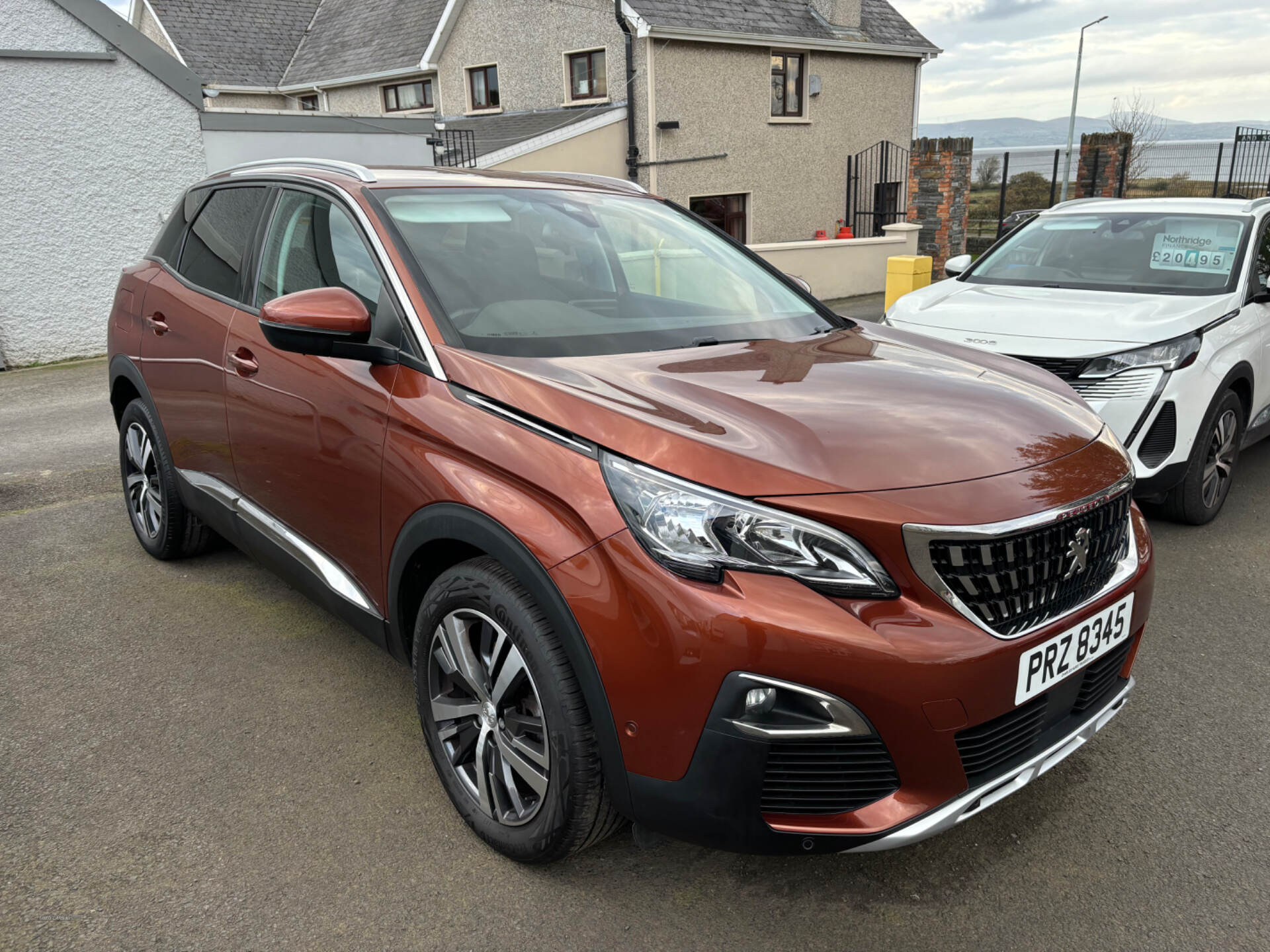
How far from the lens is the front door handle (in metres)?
3.26

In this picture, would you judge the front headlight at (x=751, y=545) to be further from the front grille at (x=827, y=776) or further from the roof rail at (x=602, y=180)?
the roof rail at (x=602, y=180)

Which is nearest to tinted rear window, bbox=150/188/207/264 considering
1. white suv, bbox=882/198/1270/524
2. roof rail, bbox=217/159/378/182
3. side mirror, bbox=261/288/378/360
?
roof rail, bbox=217/159/378/182

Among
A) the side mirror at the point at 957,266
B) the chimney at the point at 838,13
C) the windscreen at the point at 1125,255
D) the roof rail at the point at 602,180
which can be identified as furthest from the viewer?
the chimney at the point at 838,13

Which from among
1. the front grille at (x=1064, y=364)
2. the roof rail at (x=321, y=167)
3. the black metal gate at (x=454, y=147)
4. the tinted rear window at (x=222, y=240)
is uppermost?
the black metal gate at (x=454, y=147)

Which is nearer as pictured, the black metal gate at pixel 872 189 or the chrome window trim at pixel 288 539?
the chrome window trim at pixel 288 539

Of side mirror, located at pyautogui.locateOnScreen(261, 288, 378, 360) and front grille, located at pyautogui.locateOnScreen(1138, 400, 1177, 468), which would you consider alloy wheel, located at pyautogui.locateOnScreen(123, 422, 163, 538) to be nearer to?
side mirror, located at pyautogui.locateOnScreen(261, 288, 378, 360)

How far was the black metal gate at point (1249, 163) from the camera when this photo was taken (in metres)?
21.9

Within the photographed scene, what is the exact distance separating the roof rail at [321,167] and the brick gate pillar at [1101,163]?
62.8 feet

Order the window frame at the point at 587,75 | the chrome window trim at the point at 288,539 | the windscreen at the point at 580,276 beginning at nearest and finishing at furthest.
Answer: the windscreen at the point at 580,276 → the chrome window trim at the point at 288,539 → the window frame at the point at 587,75

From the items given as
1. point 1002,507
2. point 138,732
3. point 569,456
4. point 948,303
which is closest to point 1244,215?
point 948,303

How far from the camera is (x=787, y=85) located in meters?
19.9

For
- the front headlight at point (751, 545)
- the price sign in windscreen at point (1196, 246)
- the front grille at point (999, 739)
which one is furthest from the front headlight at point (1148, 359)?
the front headlight at point (751, 545)

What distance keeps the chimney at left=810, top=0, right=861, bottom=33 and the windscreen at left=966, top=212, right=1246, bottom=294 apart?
16.3 metres

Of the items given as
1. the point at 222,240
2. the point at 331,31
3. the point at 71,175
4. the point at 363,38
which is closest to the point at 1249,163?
the point at 363,38
